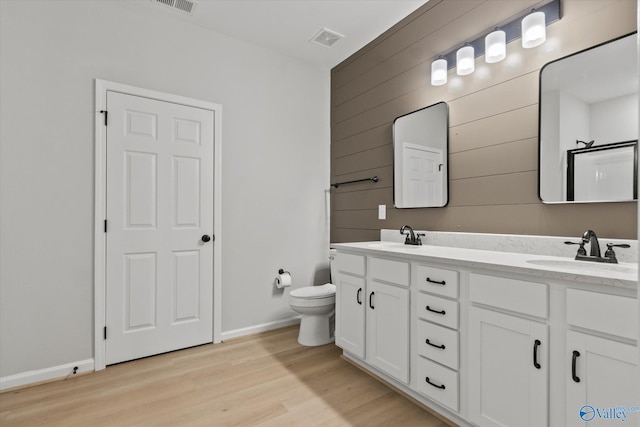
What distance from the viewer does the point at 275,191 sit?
3.21 metres

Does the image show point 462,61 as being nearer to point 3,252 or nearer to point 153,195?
point 153,195

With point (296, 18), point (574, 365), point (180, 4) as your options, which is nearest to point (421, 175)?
point (574, 365)

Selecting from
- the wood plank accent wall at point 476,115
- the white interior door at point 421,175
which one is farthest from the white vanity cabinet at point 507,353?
the white interior door at point 421,175

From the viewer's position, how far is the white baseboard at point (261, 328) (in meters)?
2.91

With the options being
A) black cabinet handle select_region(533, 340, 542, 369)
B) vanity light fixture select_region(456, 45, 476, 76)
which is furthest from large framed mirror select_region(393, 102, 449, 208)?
black cabinet handle select_region(533, 340, 542, 369)

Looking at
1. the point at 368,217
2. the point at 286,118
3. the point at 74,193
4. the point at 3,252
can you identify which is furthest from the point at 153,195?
the point at 368,217

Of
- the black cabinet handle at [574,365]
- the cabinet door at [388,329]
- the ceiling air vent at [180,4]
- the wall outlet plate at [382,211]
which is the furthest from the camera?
the wall outlet plate at [382,211]

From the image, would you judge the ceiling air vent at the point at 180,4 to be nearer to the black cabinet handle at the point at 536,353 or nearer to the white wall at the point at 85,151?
the white wall at the point at 85,151

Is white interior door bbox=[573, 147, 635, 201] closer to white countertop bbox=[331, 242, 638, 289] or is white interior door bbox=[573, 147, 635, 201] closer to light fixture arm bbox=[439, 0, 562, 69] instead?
white countertop bbox=[331, 242, 638, 289]

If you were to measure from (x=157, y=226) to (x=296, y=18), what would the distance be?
2061 mm

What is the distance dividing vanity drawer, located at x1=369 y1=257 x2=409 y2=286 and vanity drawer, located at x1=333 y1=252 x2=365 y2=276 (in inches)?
3.6

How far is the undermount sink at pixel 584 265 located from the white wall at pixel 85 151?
7.33 feet

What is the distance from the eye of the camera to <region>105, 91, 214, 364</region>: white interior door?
7.91 ft

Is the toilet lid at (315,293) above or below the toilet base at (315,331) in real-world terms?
above
